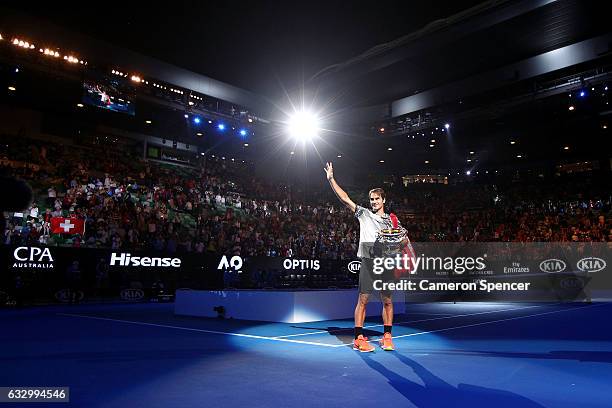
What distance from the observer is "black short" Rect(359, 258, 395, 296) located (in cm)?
519

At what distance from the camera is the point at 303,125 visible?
947 inches

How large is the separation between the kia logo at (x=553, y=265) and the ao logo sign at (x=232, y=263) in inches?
452

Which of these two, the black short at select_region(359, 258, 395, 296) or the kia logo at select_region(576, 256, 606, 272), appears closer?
the black short at select_region(359, 258, 395, 296)

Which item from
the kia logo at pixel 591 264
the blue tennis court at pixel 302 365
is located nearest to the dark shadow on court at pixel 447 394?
the blue tennis court at pixel 302 365

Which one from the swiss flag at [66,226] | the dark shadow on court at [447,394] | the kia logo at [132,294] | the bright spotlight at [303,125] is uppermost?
the bright spotlight at [303,125]

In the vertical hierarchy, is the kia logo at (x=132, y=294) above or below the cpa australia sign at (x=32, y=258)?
below

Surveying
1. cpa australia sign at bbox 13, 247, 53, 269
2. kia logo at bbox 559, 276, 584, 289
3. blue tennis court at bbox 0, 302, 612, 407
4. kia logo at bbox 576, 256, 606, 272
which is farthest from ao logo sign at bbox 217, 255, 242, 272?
kia logo at bbox 576, 256, 606, 272

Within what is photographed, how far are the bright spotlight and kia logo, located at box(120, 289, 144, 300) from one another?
43.7 feet

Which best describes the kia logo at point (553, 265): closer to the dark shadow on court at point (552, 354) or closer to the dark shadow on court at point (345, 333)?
the dark shadow on court at point (345, 333)

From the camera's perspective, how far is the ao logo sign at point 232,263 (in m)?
15.2
